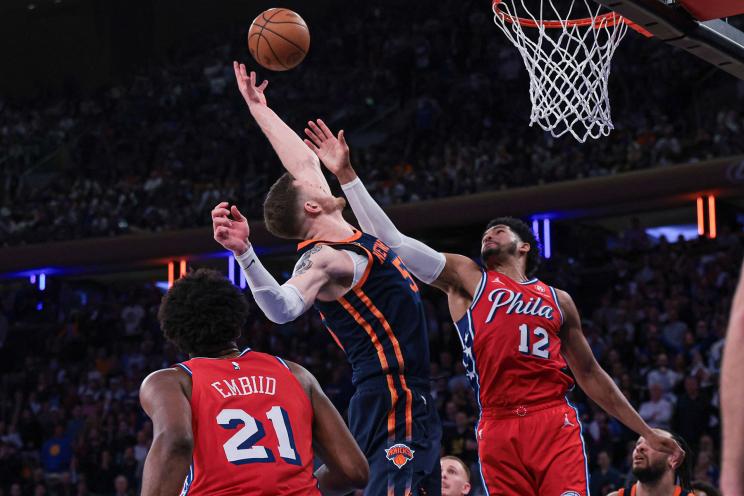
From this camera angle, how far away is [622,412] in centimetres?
496

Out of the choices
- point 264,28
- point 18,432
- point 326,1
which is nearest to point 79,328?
point 18,432

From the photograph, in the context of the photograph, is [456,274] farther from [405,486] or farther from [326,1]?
Answer: [326,1]

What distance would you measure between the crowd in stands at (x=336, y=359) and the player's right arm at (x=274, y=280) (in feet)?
20.0

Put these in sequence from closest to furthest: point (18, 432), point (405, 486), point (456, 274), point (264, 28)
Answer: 1. point (405, 486)
2. point (456, 274)
3. point (264, 28)
4. point (18, 432)

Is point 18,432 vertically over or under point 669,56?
under

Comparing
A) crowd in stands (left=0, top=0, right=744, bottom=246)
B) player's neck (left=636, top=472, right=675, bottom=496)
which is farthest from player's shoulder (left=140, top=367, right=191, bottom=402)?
crowd in stands (left=0, top=0, right=744, bottom=246)

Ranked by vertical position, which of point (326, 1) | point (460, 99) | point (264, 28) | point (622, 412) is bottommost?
point (622, 412)

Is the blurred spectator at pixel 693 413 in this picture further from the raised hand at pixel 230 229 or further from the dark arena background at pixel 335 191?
the raised hand at pixel 230 229

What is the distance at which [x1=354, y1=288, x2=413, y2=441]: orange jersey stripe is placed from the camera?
4.15m

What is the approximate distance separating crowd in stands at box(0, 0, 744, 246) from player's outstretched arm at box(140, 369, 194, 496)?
11.8m

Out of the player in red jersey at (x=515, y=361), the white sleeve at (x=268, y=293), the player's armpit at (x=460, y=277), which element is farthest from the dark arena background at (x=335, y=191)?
the white sleeve at (x=268, y=293)

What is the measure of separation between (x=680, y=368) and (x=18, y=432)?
30.6 feet

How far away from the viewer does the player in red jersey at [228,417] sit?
3.10 m

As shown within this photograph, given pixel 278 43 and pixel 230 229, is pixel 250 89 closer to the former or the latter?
pixel 278 43
